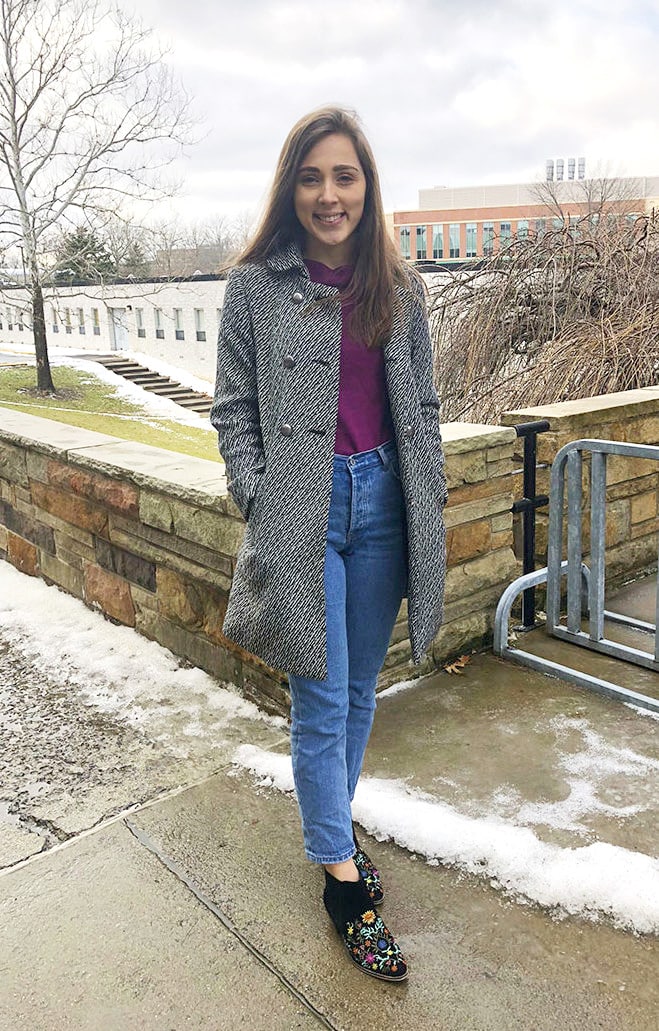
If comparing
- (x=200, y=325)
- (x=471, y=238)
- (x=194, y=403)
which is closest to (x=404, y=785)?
(x=194, y=403)

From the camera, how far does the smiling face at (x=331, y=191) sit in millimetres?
2014

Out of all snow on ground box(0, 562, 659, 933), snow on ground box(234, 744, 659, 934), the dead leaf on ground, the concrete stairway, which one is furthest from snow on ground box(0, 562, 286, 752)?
the concrete stairway

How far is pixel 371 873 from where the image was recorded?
2.20 m

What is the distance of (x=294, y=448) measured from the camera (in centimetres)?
197

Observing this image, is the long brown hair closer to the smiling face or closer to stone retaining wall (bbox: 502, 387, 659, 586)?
the smiling face

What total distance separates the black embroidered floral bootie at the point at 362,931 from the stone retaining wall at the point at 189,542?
3.59ft

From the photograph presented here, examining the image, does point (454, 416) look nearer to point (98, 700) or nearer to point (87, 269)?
point (98, 700)

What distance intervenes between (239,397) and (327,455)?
0.28 m

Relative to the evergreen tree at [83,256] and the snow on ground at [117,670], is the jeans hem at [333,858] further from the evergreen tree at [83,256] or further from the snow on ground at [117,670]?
the evergreen tree at [83,256]

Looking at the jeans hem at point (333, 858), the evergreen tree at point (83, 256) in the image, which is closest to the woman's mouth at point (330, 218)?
the jeans hem at point (333, 858)

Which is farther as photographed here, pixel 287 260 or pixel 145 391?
pixel 145 391

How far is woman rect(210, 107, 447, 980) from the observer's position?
77.6 inches

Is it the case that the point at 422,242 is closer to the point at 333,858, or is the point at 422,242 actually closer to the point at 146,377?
the point at 146,377

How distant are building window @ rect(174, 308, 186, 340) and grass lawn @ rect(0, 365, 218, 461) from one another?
192 inches
